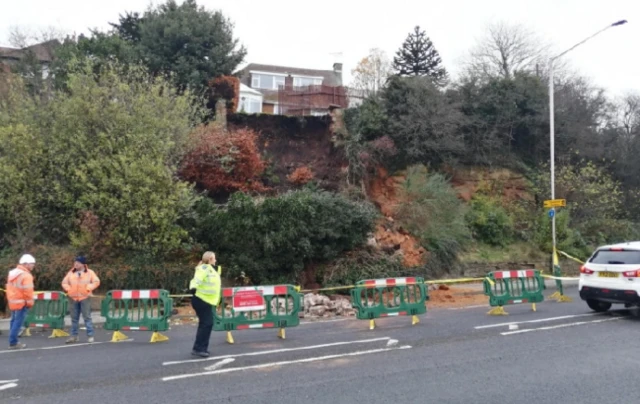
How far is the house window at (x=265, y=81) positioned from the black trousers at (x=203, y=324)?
45573 millimetres

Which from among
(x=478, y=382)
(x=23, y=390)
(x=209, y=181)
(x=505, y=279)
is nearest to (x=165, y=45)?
(x=209, y=181)

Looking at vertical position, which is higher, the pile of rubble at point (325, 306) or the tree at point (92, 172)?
the tree at point (92, 172)

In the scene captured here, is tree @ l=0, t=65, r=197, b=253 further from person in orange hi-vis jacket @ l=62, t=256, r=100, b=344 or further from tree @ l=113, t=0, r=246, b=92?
tree @ l=113, t=0, r=246, b=92

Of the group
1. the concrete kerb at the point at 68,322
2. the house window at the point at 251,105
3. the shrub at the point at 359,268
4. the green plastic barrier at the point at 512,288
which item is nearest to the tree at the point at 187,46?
the house window at the point at 251,105

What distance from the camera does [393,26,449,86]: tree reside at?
1444 inches

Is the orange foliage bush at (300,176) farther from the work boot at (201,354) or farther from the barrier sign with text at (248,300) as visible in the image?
the work boot at (201,354)

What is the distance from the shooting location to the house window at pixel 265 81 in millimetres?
53312

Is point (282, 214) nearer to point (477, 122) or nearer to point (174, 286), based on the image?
point (174, 286)

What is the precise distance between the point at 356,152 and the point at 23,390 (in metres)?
18.9

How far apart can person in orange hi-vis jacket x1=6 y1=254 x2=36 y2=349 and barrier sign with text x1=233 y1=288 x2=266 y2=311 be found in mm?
4155

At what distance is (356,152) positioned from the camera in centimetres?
2483

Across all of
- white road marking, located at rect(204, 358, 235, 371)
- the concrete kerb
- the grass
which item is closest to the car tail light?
white road marking, located at rect(204, 358, 235, 371)

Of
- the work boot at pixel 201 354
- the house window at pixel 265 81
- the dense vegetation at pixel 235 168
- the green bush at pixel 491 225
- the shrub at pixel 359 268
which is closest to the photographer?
the work boot at pixel 201 354

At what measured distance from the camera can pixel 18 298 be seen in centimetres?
1088
